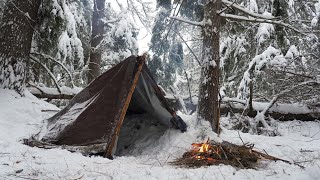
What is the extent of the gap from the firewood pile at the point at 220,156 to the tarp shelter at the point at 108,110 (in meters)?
0.89

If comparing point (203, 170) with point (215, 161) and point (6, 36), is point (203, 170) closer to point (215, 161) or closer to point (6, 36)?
point (215, 161)

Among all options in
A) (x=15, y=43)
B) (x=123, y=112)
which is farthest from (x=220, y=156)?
(x=15, y=43)

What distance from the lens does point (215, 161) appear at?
165 inches

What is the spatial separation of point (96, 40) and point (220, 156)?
25.6 feet

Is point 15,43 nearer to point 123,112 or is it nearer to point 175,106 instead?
point 123,112

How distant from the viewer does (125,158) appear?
4.61 metres

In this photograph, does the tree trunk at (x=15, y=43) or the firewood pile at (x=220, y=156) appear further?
the tree trunk at (x=15, y=43)

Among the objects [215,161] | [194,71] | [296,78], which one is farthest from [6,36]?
[194,71]

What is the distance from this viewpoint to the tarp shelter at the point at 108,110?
15.4 ft

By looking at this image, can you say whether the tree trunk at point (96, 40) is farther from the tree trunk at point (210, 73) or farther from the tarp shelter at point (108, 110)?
the tree trunk at point (210, 73)

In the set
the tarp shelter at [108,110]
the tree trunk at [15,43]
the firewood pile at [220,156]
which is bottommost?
the firewood pile at [220,156]

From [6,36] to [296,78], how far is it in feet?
21.5

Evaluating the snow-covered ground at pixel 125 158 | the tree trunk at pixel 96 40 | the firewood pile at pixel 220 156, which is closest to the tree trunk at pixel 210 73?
the snow-covered ground at pixel 125 158

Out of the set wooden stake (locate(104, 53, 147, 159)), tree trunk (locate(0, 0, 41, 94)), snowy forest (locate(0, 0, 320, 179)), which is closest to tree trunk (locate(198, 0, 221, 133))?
snowy forest (locate(0, 0, 320, 179))
